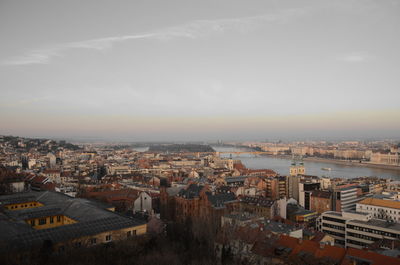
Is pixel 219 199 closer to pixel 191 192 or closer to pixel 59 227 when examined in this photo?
pixel 191 192

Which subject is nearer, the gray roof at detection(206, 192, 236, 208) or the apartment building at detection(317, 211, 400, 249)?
the apartment building at detection(317, 211, 400, 249)

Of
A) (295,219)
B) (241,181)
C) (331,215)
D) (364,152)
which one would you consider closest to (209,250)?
(331,215)

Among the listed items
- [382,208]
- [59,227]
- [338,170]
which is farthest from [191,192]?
[338,170]

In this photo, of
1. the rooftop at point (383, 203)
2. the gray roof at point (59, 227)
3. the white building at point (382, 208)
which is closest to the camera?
the gray roof at point (59, 227)

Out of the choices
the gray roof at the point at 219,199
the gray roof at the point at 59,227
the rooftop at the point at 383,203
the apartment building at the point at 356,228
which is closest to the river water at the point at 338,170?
the rooftop at the point at 383,203

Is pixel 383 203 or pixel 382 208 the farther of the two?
pixel 383 203

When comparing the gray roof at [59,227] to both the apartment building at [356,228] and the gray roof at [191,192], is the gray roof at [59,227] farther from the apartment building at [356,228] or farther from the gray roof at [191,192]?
the apartment building at [356,228]

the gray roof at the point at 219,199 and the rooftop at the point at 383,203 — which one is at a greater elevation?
the gray roof at the point at 219,199

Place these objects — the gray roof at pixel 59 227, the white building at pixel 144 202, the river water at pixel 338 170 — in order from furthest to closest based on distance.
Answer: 1. the river water at pixel 338 170
2. the white building at pixel 144 202
3. the gray roof at pixel 59 227

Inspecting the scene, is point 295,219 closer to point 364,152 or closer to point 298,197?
point 298,197

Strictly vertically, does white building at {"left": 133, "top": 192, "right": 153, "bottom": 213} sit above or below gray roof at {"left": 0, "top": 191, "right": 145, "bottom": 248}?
below

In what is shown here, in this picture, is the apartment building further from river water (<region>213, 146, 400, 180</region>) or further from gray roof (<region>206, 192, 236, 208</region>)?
river water (<region>213, 146, 400, 180</region>)

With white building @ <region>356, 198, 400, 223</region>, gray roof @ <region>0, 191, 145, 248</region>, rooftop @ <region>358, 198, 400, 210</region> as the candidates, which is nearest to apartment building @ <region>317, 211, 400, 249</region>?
white building @ <region>356, 198, 400, 223</region>

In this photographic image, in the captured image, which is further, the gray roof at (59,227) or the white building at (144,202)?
the white building at (144,202)
